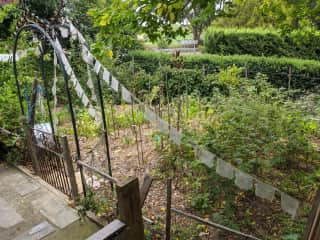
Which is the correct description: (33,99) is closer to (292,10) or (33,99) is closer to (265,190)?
(265,190)

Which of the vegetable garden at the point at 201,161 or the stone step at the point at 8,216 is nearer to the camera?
the vegetable garden at the point at 201,161

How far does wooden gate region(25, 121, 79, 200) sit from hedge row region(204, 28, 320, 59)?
22.3ft

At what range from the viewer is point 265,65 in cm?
666

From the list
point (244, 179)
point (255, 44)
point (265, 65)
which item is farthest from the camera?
point (255, 44)

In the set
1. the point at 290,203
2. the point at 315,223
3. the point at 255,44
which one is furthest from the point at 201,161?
the point at 255,44

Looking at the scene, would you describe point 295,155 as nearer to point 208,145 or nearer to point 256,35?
point 208,145

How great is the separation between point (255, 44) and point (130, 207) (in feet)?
27.0

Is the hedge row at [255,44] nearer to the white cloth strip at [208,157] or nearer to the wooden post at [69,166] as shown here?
the wooden post at [69,166]

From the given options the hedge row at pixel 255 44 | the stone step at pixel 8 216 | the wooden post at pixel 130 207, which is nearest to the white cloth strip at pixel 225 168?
the wooden post at pixel 130 207

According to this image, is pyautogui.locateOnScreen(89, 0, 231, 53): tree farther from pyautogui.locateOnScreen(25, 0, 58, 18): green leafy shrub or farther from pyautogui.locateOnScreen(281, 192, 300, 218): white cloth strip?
pyautogui.locateOnScreen(25, 0, 58, 18): green leafy shrub

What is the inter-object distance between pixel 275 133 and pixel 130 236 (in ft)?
5.73

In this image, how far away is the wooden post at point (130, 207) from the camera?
41.8 inches

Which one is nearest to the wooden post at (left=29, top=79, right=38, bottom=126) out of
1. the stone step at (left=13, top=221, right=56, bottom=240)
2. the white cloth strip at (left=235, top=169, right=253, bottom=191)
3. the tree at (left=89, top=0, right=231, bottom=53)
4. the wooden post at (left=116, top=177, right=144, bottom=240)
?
the stone step at (left=13, top=221, right=56, bottom=240)

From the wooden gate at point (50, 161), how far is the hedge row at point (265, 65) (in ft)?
11.4
